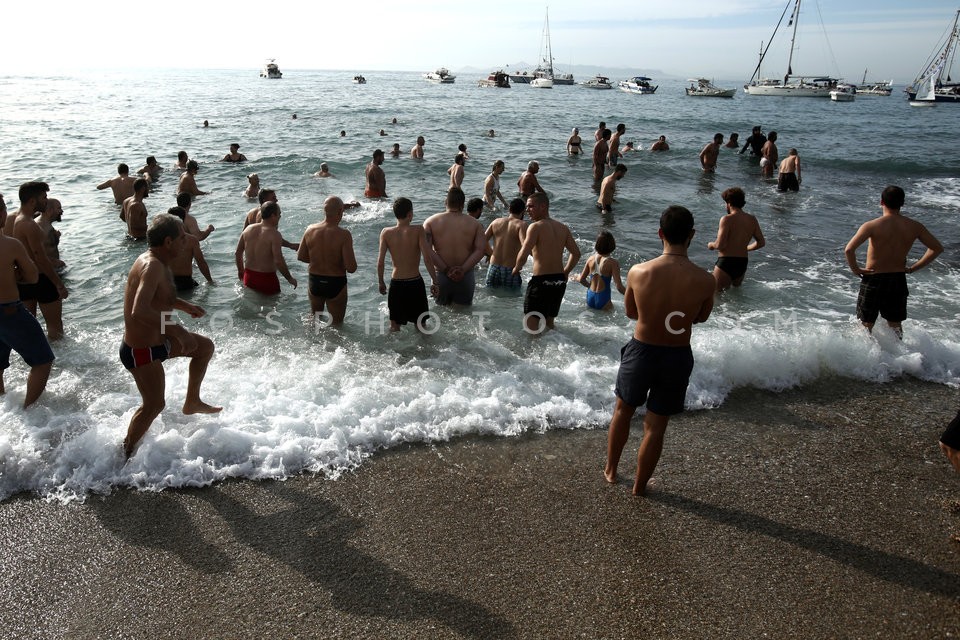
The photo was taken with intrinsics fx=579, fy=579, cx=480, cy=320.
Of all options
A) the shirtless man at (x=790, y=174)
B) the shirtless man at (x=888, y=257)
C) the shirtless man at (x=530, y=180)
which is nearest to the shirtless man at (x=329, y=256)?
the shirtless man at (x=888, y=257)

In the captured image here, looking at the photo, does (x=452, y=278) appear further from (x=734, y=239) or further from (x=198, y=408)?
(x=734, y=239)

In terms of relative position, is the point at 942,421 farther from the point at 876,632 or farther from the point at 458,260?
the point at 458,260

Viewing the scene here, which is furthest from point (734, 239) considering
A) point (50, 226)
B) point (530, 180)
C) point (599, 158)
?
point (599, 158)

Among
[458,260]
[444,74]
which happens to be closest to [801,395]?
[458,260]

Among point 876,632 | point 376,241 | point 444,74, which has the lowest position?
point 876,632

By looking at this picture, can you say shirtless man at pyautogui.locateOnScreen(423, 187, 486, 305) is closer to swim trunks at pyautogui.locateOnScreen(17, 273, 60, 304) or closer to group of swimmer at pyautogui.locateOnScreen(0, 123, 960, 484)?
group of swimmer at pyautogui.locateOnScreen(0, 123, 960, 484)

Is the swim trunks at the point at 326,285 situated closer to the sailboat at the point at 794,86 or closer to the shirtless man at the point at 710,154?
the shirtless man at the point at 710,154

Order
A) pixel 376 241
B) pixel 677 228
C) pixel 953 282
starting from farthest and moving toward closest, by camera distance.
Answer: pixel 376 241
pixel 953 282
pixel 677 228

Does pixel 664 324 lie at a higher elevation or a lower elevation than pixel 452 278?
higher

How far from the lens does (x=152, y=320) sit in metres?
3.84

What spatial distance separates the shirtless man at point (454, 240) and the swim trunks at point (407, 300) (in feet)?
1.54

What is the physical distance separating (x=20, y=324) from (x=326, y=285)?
273 centimetres

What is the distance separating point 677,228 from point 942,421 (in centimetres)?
340

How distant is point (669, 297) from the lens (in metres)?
3.44
